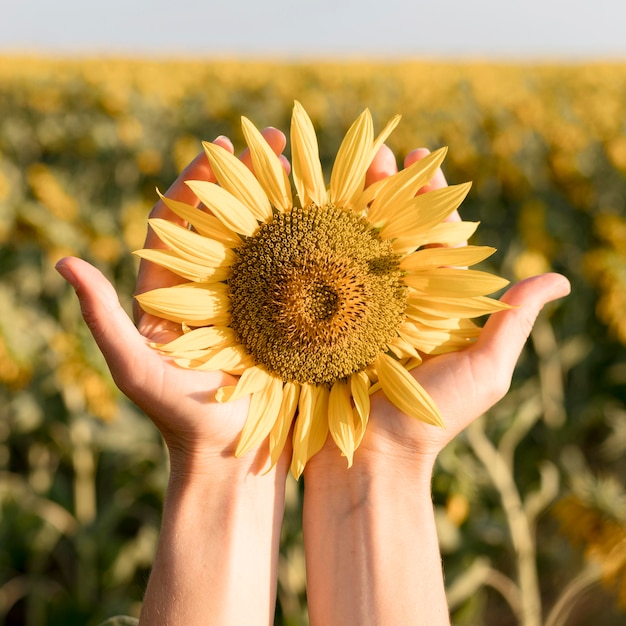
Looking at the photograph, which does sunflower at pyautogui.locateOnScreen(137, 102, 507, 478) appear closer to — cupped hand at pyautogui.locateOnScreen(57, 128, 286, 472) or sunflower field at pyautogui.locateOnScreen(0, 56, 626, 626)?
cupped hand at pyautogui.locateOnScreen(57, 128, 286, 472)

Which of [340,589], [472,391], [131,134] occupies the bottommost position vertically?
[340,589]

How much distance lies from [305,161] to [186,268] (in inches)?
12.6

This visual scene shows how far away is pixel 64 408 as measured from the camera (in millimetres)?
3119

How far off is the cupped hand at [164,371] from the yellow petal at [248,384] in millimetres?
30

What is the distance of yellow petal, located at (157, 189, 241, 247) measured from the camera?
142 centimetres

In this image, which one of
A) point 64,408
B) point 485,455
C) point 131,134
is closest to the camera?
point 485,455

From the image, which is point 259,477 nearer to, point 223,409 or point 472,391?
point 223,409

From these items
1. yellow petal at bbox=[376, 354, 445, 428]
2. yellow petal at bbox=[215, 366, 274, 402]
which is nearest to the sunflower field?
yellow petal at bbox=[376, 354, 445, 428]

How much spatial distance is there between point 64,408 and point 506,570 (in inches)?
84.6

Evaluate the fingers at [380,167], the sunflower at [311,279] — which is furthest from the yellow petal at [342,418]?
the fingers at [380,167]

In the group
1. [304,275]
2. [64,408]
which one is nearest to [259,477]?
[304,275]

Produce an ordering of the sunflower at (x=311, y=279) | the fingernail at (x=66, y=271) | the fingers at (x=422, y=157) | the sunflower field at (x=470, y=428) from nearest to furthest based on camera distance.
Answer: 1. the fingernail at (x=66, y=271)
2. the sunflower at (x=311, y=279)
3. the fingers at (x=422, y=157)
4. the sunflower field at (x=470, y=428)

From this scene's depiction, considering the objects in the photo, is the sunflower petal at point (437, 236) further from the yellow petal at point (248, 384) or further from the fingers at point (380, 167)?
the yellow petal at point (248, 384)

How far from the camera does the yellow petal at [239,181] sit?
4.59 feet
